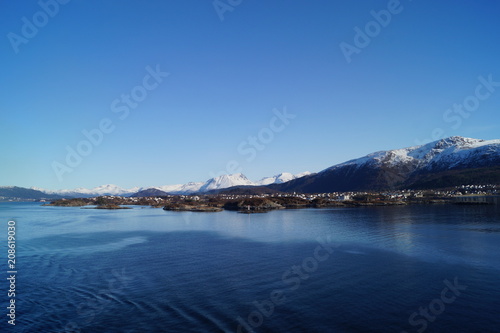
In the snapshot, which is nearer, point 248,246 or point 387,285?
point 387,285

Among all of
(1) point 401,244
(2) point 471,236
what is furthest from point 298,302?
(2) point 471,236

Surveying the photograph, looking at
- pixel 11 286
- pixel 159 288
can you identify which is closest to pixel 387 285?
pixel 159 288

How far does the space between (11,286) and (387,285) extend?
84.4ft

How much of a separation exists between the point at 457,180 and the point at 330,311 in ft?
729

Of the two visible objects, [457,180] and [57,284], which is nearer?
[57,284]

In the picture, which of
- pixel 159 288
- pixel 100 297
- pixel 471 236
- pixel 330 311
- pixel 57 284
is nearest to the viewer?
pixel 330 311

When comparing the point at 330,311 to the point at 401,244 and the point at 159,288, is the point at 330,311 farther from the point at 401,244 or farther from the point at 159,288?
the point at 401,244

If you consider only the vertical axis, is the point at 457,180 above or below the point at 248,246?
above

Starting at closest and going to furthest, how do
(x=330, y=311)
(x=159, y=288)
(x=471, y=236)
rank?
(x=330, y=311) < (x=159, y=288) < (x=471, y=236)

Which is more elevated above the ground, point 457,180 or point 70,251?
point 457,180

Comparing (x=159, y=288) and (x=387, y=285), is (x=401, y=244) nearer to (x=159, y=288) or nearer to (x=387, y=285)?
(x=387, y=285)

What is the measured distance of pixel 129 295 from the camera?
19.1 m

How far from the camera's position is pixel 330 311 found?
53.3 ft

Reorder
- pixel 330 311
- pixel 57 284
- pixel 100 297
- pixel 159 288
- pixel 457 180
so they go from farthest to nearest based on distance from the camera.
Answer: pixel 457 180, pixel 57 284, pixel 159 288, pixel 100 297, pixel 330 311
